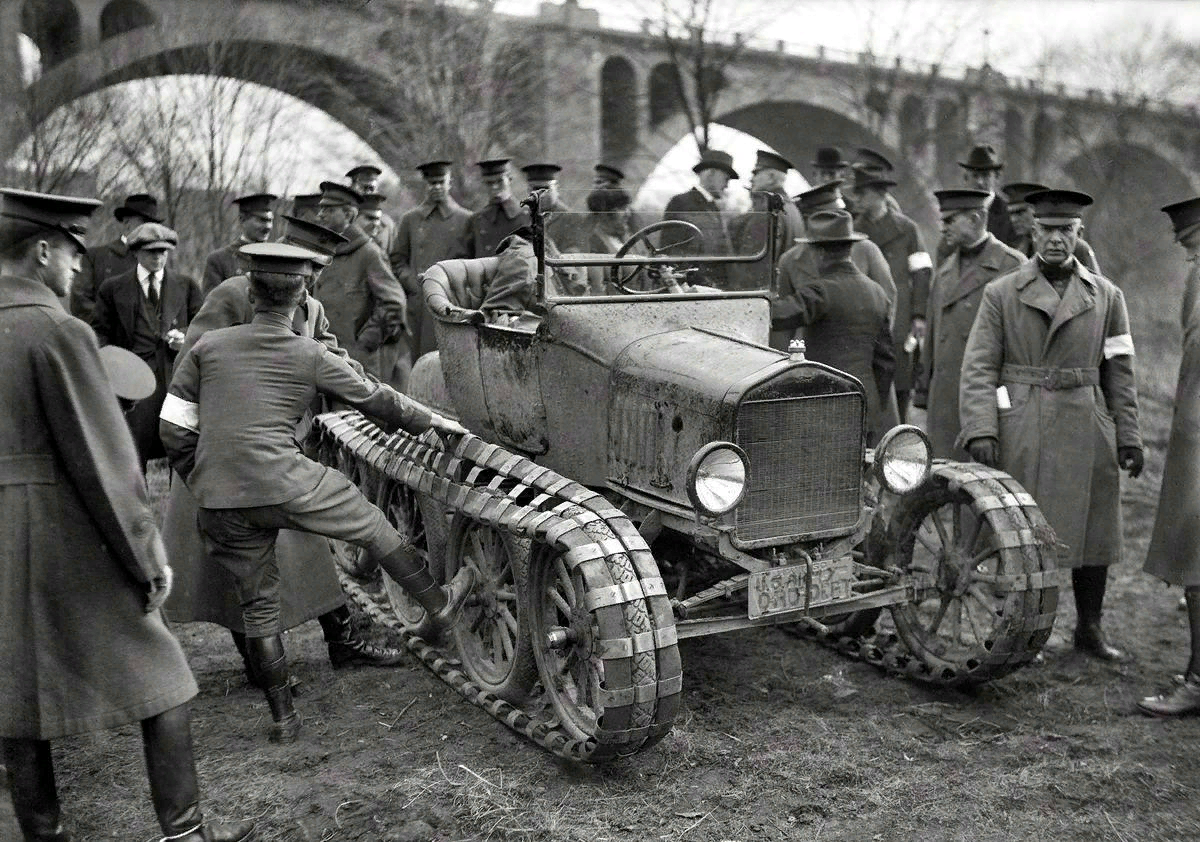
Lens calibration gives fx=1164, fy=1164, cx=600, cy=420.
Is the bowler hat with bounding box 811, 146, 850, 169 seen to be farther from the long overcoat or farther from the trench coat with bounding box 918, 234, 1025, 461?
the long overcoat

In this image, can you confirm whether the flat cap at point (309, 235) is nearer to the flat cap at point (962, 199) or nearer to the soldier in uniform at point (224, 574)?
the soldier in uniform at point (224, 574)

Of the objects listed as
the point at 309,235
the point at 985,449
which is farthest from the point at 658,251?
the point at 985,449

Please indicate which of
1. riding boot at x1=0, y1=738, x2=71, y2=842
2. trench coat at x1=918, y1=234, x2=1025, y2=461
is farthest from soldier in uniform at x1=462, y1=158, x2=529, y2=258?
riding boot at x1=0, y1=738, x2=71, y2=842

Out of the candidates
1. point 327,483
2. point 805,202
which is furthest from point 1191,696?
point 805,202

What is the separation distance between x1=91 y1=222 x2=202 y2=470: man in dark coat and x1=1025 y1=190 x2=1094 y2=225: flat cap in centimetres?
515

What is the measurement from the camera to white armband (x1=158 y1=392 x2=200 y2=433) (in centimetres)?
464

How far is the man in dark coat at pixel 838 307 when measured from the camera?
21.4 feet

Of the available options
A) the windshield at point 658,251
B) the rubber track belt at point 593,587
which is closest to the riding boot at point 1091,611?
the windshield at point 658,251

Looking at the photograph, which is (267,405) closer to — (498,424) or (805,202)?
(498,424)

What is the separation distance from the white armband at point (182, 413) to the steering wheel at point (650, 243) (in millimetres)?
2028

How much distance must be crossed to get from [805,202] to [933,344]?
1.56 meters

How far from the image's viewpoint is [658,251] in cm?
572

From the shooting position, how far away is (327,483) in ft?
15.2

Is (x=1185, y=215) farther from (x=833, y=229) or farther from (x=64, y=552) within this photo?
(x=64, y=552)
